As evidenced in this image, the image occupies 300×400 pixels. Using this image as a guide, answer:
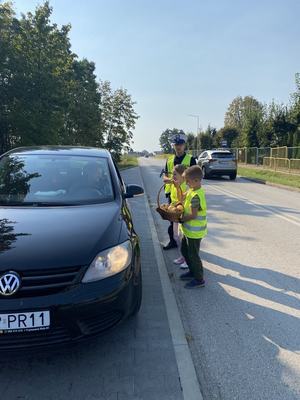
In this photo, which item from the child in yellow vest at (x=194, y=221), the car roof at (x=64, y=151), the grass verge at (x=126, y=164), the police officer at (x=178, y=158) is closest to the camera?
the child in yellow vest at (x=194, y=221)

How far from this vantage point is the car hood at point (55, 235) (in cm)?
308

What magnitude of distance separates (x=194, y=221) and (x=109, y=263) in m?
1.86

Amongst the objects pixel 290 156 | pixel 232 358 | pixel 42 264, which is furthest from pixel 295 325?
pixel 290 156

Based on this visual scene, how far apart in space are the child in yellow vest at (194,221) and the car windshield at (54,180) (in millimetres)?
938

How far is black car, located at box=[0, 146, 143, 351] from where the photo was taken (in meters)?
2.95

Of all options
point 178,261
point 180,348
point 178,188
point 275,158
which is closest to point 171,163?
point 178,188

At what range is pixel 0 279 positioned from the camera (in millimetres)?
2967

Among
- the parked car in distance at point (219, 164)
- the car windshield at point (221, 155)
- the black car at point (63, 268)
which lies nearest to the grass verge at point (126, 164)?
the parked car in distance at point (219, 164)

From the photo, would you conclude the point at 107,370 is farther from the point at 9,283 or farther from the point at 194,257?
the point at 194,257

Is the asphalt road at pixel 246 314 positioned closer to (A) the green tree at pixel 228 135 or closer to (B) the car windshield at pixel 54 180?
(B) the car windshield at pixel 54 180

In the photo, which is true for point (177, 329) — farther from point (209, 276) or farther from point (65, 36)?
point (65, 36)

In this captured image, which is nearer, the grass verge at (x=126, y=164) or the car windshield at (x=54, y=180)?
the car windshield at (x=54, y=180)

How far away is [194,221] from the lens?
16.2 ft

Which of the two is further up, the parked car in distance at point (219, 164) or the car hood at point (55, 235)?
the car hood at point (55, 235)
